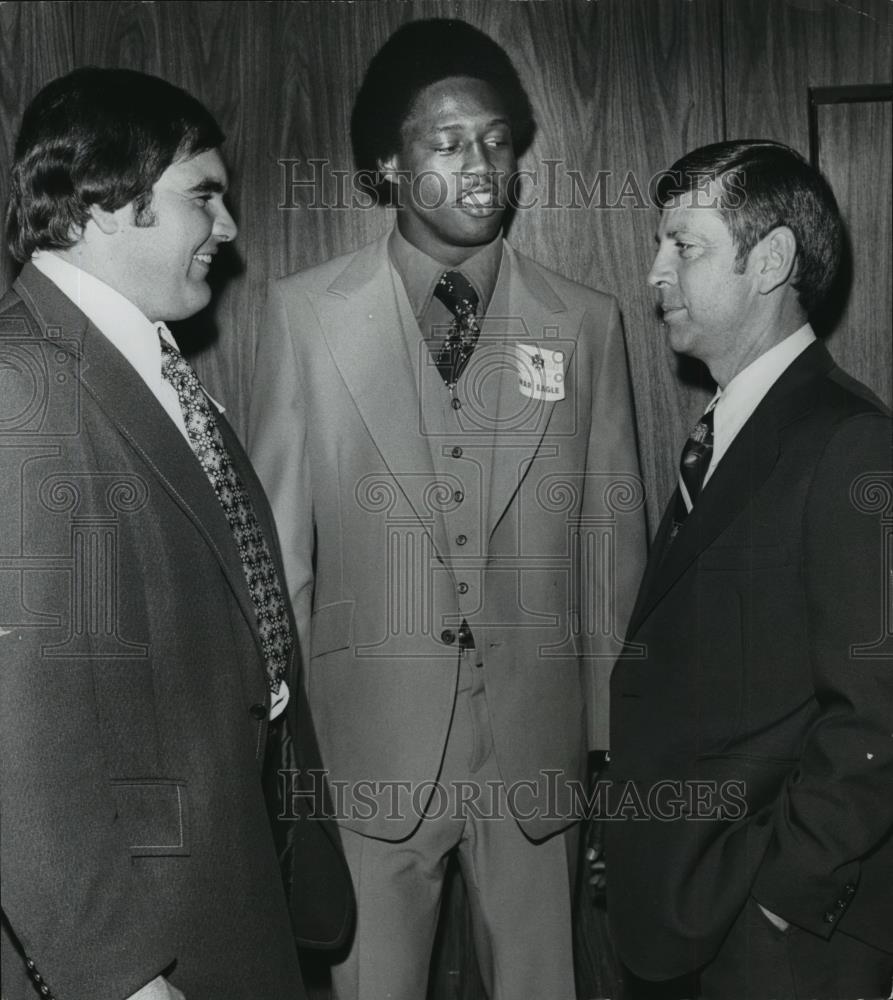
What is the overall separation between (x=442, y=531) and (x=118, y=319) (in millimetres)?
566

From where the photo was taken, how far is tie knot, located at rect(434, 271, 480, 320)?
1.82 meters

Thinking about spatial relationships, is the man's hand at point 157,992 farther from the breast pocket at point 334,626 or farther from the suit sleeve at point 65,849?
the breast pocket at point 334,626

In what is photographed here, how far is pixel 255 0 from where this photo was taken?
6.07ft

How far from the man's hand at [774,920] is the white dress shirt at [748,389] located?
0.67 metres

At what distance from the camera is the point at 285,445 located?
5.98 feet

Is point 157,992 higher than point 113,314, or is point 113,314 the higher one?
point 113,314

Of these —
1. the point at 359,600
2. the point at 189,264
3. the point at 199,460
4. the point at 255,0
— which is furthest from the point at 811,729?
the point at 255,0

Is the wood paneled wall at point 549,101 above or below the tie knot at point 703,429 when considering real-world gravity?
above

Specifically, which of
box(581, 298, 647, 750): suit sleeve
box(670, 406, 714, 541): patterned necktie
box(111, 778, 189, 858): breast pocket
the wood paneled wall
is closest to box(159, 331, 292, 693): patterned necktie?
the wood paneled wall

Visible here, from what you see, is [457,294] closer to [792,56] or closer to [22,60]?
[792,56]

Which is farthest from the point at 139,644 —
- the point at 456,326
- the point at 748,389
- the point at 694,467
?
the point at 748,389

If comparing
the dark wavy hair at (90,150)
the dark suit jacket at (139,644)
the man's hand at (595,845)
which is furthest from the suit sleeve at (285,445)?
the man's hand at (595,845)

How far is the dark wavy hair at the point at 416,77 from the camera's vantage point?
71.5 inches

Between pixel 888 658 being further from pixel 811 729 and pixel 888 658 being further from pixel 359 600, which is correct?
pixel 359 600
